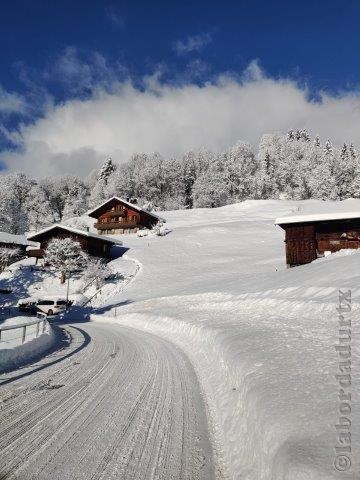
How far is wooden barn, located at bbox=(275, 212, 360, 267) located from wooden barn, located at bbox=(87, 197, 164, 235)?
42.0 meters

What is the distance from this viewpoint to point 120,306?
34.5 meters

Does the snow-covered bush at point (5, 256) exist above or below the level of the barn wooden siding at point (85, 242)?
below

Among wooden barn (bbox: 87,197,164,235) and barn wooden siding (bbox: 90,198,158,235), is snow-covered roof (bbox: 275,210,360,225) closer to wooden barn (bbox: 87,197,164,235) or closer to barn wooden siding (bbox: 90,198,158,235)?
wooden barn (bbox: 87,197,164,235)

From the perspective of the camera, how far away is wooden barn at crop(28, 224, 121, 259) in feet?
172

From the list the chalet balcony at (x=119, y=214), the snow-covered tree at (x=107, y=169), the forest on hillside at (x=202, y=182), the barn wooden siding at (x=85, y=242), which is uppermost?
the snow-covered tree at (x=107, y=169)

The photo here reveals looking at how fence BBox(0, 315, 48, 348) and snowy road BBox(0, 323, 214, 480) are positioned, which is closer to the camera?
snowy road BBox(0, 323, 214, 480)

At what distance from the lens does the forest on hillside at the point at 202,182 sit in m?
100

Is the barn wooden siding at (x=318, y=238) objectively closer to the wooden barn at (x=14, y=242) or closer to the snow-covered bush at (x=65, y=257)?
the snow-covered bush at (x=65, y=257)

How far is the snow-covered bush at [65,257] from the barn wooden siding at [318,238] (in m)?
26.3

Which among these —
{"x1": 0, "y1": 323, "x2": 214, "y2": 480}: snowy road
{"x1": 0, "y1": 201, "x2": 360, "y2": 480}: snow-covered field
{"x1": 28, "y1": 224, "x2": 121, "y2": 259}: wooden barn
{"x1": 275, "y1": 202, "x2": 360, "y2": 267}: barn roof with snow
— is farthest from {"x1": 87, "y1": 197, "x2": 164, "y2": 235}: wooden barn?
{"x1": 0, "y1": 323, "x2": 214, "y2": 480}: snowy road

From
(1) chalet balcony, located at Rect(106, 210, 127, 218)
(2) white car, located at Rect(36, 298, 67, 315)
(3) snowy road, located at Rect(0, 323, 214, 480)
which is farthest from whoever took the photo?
(1) chalet balcony, located at Rect(106, 210, 127, 218)

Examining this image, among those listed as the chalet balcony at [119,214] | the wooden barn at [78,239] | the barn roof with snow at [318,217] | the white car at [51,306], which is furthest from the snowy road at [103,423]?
the chalet balcony at [119,214]

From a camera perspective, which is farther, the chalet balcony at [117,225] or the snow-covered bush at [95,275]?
the chalet balcony at [117,225]

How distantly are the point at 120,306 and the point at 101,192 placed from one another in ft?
291
